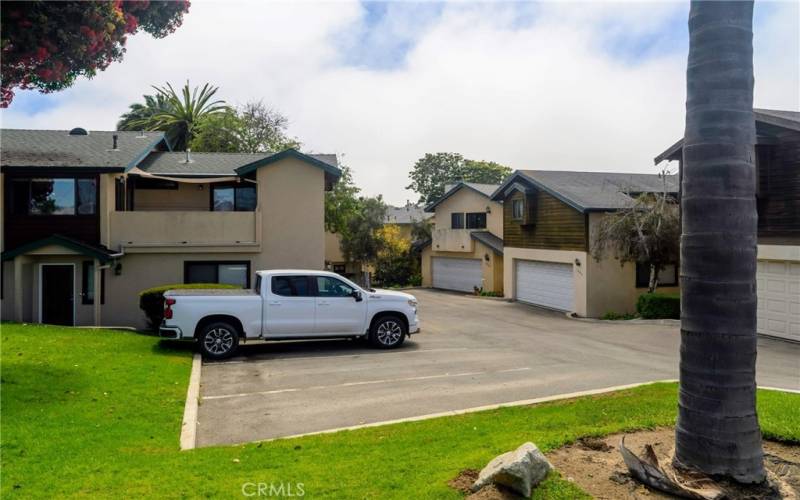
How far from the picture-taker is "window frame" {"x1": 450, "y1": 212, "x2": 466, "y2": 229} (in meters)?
38.6

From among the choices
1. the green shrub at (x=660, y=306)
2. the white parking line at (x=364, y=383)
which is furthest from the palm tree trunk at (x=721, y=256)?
the green shrub at (x=660, y=306)

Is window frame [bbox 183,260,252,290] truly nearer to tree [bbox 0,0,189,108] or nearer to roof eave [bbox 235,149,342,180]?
roof eave [bbox 235,149,342,180]

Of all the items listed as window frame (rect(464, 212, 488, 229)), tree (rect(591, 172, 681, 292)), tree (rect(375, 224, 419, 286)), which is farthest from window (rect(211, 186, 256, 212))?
window frame (rect(464, 212, 488, 229))

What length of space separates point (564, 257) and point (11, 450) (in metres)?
21.2

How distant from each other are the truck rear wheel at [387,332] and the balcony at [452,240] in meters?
21.0

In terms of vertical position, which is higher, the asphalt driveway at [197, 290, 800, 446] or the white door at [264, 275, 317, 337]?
the white door at [264, 275, 317, 337]

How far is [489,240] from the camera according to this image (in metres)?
33.8

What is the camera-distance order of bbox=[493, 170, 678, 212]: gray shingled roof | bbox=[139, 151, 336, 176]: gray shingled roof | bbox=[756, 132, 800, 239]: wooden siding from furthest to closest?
bbox=[493, 170, 678, 212]: gray shingled roof
bbox=[139, 151, 336, 176]: gray shingled roof
bbox=[756, 132, 800, 239]: wooden siding

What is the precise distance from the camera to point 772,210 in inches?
657

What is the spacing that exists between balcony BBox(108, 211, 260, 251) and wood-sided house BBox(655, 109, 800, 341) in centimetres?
1540

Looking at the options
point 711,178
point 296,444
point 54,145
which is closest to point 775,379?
point 711,178

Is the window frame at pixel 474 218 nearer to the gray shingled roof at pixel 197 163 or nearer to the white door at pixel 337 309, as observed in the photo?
the gray shingled roof at pixel 197 163

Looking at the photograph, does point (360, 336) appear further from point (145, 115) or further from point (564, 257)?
point (145, 115)

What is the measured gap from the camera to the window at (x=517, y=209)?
27.5m
